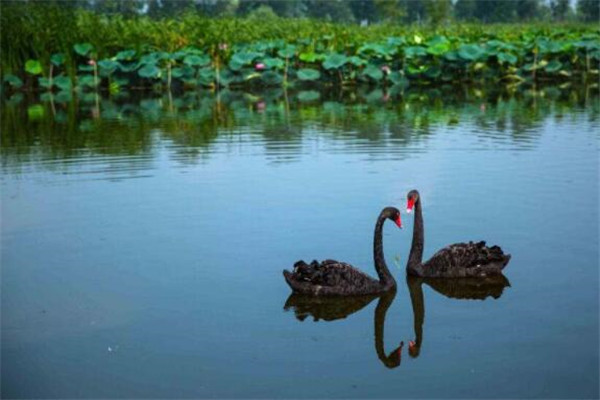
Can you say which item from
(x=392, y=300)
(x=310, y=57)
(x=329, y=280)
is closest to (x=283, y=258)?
(x=329, y=280)

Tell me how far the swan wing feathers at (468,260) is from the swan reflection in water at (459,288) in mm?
45

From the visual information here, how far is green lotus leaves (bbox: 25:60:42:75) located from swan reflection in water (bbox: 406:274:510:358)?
→ 15052 millimetres

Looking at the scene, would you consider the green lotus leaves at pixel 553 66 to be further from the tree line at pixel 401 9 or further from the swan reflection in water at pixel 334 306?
the tree line at pixel 401 9

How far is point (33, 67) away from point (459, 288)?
15449 mm

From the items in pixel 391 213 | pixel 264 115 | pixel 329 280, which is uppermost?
pixel 391 213

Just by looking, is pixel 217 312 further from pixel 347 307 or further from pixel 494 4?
pixel 494 4

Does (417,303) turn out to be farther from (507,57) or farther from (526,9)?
(526,9)

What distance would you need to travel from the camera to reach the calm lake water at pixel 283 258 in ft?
16.0

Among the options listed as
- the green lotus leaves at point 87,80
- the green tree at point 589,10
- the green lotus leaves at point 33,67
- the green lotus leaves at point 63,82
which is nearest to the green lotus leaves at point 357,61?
the green lotus leaves at point 87,80

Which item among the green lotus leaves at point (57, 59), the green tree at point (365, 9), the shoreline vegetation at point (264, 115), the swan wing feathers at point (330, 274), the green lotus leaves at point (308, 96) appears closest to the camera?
the swan wing feathers at point (330, 274)

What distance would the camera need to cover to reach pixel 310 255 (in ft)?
22.4

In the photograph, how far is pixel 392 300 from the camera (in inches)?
238

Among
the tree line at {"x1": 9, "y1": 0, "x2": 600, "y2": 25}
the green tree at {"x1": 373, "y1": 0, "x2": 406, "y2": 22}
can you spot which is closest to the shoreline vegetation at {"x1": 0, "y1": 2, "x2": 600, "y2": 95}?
the tree line at {"x1": 9, "y1": 0, "x2": 600, "y2": 25}

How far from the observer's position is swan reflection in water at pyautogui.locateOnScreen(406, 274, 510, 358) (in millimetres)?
6047
